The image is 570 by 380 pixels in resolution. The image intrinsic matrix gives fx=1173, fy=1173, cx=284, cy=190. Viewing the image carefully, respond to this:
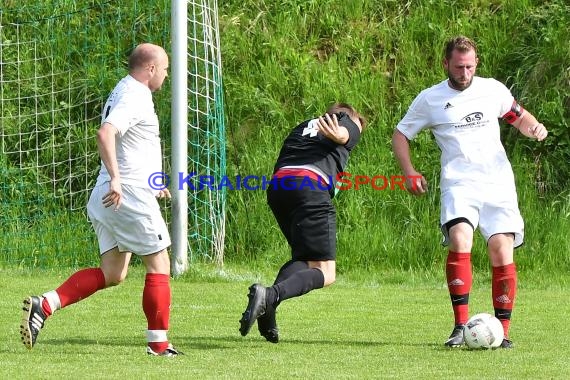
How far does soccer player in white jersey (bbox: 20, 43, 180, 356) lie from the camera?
6562 mm

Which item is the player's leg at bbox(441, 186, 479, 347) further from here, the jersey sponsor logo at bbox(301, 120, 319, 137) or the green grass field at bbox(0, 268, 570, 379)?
the jersey sponsor logo at bbox(301, 120, 319, 137)

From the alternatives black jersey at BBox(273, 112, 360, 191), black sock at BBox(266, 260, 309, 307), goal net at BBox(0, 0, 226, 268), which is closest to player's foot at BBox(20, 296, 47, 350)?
black sock at BBox(266, 260, 309, 307)

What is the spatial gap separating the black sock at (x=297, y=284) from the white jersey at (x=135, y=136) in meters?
1.01

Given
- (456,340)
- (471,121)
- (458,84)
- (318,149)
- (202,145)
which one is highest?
(202,145)

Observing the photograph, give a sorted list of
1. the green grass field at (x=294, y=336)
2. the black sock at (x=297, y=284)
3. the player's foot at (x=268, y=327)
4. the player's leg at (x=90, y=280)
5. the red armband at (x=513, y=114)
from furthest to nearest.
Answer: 1. the red armband at (x=513, y=114)
2. the player's foot at (x=268, y=327)
3. the black sock at (x=297, y=284)
4. the player's leg at (x=90, y=280)
5. the green grass field at (x=294, y=336)

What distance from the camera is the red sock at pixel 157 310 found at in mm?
6562

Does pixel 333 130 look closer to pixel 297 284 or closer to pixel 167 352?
pixel 297 284

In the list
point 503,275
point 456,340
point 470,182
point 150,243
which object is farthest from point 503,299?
point 150,243

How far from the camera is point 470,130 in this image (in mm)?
7359

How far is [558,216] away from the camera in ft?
42.2

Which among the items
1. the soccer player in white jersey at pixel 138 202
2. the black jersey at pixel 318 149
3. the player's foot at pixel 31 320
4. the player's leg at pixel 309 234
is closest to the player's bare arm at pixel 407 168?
the black jersey at pixel 318 149

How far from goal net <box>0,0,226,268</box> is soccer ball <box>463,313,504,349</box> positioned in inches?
222

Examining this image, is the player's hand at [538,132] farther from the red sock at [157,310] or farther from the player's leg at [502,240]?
the red sock at [157,310]

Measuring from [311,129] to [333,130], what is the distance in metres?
0.31
